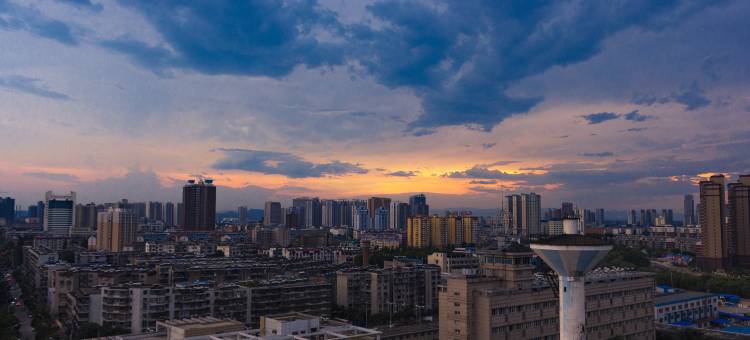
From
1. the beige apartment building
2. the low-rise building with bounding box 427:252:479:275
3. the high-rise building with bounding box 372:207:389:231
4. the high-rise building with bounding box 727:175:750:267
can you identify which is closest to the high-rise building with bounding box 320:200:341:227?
the high-rise building with bounding box 372:207:389:231

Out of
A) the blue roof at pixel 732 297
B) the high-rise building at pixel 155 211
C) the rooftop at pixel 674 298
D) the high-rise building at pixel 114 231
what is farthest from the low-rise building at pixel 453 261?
the high-rise building at pixel 155 211

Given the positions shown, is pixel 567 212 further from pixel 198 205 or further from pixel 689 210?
pixel 689 210

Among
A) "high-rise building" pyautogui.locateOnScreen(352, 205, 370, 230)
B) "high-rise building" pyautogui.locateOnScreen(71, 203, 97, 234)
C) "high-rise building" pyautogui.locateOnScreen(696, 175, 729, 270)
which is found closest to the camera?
"high-rise building" pyautogui.locateOnScreen(696, 175, 729, 270)

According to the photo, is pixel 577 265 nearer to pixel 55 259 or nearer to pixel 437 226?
pixel 55 259

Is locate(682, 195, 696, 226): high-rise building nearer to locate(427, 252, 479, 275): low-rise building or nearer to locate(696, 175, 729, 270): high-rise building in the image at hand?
locate(696, 175, 729, 270): high-rise building

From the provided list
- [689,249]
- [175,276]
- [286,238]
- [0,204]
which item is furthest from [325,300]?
[0,204]

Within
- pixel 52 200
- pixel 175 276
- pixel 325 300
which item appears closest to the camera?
pixel 325 300
